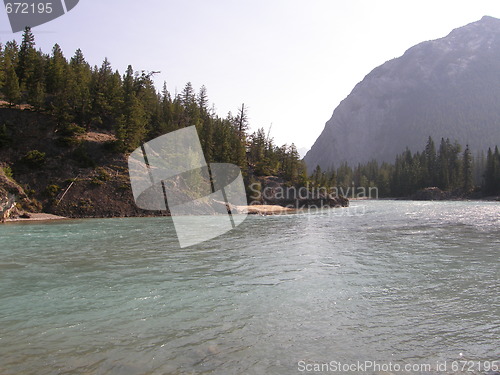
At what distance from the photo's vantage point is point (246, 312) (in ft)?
36.2

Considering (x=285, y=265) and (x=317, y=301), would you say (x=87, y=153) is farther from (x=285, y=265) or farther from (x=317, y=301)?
(x=317, y=301)

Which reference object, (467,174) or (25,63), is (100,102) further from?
(467,174)

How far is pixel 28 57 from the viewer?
239ft

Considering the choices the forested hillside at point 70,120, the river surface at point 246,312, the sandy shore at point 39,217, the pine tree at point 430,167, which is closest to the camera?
the river surface at point 246,312

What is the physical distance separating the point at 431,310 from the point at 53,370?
10.8 metres

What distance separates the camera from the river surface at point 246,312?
25.7ft

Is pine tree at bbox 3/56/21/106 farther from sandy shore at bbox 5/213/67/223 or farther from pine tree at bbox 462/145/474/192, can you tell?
pine tree at bbox 462/145/474/192

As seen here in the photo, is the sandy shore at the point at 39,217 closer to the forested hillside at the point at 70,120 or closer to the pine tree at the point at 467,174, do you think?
the forested hillside at the point at 70,120

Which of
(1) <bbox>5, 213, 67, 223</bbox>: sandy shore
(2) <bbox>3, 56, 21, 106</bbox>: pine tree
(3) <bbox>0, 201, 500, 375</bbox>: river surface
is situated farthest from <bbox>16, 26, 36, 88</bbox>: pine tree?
(3) <bbox>0, 201, 500, 375</bbox>: river surface

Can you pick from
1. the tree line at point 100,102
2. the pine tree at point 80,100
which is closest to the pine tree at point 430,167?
the tree line at point 100,102

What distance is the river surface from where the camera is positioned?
7820mm

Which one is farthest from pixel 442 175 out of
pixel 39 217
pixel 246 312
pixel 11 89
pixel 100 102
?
pixel 246 312

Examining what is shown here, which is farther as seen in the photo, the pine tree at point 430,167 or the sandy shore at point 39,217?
the pine tree at point 430,167

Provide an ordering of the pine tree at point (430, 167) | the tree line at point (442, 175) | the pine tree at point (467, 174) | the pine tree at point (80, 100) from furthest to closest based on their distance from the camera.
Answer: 1. the pine tree at point (430, 167)
2. the pine tree at point (467, 174)
3. the tree line at point (442, 175)
4. the pine tree at point (80, 100)
